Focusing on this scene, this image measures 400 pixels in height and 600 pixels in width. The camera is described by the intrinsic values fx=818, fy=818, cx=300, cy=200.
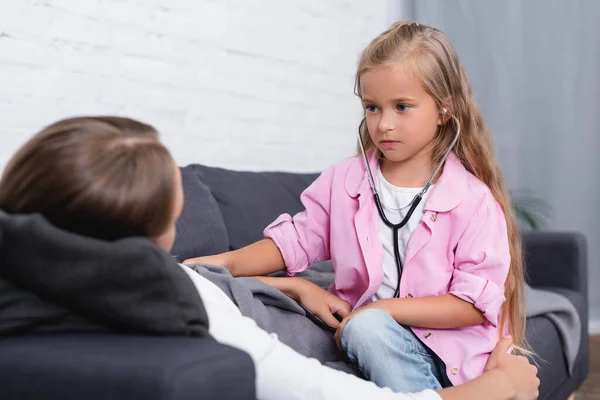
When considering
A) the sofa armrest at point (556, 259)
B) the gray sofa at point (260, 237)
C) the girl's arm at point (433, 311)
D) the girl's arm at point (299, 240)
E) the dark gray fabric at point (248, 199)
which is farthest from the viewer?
the sofa armrest at point (556, 259)

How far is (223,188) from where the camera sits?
2.25 metres

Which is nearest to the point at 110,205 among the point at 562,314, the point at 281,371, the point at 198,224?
the point at 281,371

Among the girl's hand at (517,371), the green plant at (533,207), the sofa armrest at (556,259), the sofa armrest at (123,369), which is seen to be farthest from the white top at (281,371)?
the green plant at (533,207)

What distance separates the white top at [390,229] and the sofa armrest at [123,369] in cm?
77

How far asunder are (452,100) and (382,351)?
551mm

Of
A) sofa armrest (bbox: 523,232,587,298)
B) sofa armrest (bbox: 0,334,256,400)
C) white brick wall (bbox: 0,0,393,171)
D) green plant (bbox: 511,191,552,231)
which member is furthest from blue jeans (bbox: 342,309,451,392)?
green plant (bbox: 511,191,552,231)

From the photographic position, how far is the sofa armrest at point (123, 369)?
745 mm

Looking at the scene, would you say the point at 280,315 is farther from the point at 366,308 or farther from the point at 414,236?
the point at 414,236

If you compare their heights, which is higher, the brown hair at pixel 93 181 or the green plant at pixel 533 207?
the brown hair at pixel 93 181

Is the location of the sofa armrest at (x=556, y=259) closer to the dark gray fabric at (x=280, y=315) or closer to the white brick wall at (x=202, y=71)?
the white brick wall at (x=202, y=71)

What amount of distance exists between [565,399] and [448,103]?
118cm

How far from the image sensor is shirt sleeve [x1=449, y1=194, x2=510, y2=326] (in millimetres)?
1461

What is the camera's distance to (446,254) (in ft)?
5.06

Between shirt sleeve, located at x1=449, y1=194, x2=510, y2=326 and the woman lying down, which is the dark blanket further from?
shirt sleeve, located at x1=449, y1=194, x2=510, y2=326
